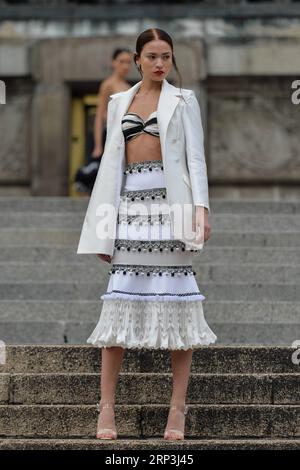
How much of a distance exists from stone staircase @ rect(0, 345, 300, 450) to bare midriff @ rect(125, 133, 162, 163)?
1385 mm

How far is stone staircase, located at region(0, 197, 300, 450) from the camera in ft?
25.2

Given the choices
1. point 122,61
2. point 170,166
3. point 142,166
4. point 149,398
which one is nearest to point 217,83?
point 122,61

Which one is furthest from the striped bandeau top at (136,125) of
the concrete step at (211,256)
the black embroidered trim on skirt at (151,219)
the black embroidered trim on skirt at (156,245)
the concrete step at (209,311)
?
the concrete step at (211,256)

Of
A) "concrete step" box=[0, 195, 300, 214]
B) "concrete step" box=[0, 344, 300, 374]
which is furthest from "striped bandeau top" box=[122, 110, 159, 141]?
"concrete step" box=[0, 195, 300, 214]

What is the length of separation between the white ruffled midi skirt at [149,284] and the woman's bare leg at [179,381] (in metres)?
0.14

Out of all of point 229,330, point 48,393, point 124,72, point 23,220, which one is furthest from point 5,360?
point 124,72

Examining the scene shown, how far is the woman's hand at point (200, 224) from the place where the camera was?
707cm

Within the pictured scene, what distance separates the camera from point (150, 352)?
8391mm

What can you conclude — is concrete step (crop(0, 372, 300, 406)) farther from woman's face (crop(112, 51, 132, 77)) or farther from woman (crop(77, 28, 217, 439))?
woman's face (crop(112, 51, 132, 77))

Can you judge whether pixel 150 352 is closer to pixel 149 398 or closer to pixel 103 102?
pixel 149 398

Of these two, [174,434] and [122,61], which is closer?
[174,434]

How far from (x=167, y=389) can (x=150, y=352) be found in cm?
43

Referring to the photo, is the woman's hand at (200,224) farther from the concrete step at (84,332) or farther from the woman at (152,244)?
the concrete step at (84,332)
